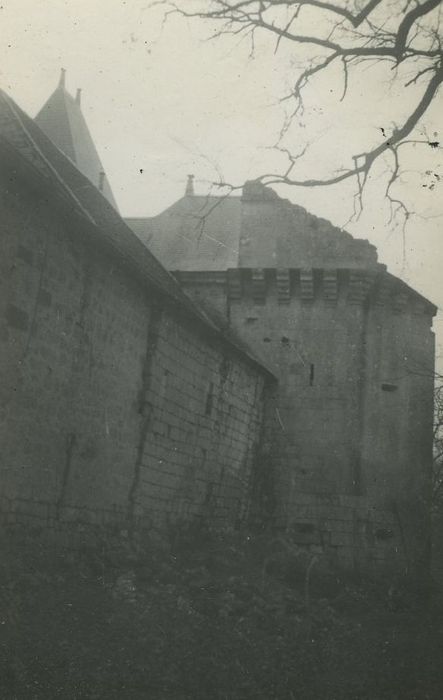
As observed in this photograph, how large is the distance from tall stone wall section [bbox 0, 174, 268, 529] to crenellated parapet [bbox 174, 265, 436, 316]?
10.1ft

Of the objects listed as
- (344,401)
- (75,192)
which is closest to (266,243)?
(344,401)

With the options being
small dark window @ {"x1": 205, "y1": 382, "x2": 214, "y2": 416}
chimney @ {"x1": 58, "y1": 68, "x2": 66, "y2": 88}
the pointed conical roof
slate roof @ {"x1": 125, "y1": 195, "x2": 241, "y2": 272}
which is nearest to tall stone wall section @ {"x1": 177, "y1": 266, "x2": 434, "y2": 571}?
slate roof @ {"x1": 125, "y1": 195, "x2": 241, "y2": 272}

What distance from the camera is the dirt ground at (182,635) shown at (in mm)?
5363

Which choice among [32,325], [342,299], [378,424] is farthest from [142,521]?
[342,299]

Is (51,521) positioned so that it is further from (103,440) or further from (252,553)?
(252,553)

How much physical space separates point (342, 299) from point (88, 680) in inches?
433

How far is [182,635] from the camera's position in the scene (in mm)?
6652

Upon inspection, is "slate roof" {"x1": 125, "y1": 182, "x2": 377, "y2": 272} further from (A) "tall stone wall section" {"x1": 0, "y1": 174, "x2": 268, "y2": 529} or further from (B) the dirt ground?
(B) the dirt ground

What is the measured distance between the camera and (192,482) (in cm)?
1154

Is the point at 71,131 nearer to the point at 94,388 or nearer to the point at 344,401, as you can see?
the point at 344,401

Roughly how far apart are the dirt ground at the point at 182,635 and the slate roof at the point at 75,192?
3.52 m

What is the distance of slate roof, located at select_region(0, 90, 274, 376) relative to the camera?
779 centimetres

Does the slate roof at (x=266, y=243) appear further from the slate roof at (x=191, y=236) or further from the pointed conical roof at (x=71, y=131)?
the pointed conical roof at (x=71, y=131)

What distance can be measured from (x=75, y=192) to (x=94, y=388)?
10.5 feet
